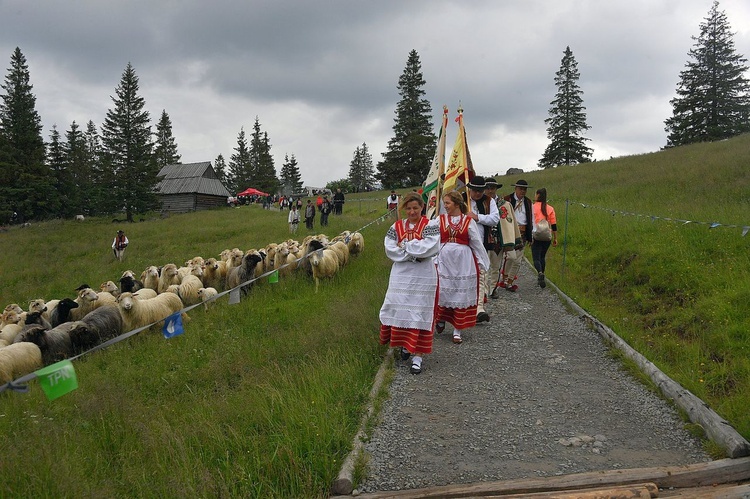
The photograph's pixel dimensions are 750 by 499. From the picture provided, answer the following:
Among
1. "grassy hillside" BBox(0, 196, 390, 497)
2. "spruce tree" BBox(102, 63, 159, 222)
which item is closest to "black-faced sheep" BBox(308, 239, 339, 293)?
"grassy hillside" BBox(0, 196, 390, 497)

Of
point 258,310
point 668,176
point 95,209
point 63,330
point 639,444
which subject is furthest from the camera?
point 95,209

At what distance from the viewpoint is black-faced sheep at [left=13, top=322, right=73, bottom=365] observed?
25.7ft

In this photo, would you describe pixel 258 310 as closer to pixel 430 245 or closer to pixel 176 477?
pixel 430 245

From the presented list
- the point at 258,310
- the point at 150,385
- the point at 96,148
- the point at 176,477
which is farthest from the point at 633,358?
the point at 96,148

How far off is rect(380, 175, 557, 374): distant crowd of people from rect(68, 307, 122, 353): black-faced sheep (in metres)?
5.52

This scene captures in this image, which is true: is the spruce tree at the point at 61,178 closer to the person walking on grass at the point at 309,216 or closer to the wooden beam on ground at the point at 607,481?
the person walking on grass at the point at 309,216

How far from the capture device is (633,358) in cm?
566

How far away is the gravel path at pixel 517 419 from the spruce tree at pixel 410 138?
1849 inches

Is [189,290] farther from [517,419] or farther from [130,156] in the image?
[130,156]

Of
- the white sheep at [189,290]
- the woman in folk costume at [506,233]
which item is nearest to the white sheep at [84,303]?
the white sheep at [189,290]

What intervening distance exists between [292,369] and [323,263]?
6071 mm

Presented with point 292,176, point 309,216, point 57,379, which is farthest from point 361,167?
point 57,379

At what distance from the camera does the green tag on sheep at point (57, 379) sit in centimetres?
306

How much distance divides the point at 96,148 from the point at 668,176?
74.0 m
